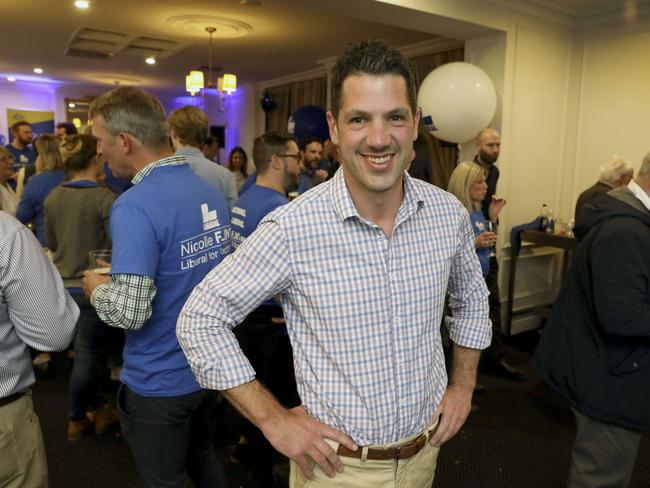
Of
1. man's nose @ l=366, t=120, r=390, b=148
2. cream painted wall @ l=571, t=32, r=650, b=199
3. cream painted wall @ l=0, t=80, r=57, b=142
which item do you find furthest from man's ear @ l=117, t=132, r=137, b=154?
cream painted wall @ l=0, t=80, r=57, b=142

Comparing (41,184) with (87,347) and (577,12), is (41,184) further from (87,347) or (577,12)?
(577,12)

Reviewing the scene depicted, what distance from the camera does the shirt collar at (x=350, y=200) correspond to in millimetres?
1043

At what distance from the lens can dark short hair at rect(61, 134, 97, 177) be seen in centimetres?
250

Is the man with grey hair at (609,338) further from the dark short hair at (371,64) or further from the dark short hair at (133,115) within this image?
the dark short hair at (133,115)

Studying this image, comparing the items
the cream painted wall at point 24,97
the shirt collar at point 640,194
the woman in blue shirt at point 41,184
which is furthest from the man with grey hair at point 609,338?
the cream painted wall at point 24,97

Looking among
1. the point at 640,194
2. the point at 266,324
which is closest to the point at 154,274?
the point at 266,324

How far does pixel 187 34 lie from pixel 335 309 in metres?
5.66

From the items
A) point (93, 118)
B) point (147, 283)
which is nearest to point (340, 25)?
point (93, 118)

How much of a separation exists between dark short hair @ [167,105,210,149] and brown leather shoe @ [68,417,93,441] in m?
1.57

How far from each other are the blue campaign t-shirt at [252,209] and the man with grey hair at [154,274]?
0.67 meters

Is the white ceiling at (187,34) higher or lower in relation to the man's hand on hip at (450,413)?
higher

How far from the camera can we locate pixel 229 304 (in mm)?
1020

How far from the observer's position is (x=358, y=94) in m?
1.02

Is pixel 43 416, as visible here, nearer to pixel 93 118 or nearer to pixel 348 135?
pixel 93 118
